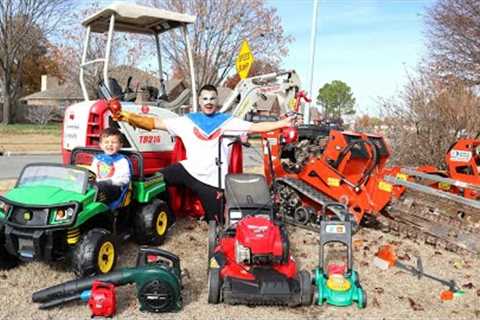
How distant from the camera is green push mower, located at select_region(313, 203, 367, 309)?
4.46m

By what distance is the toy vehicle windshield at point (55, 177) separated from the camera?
4930 mm

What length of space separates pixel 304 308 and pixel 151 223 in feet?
7.36

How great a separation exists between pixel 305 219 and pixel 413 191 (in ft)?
5.18

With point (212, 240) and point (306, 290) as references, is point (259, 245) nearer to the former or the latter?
point (306, 290)

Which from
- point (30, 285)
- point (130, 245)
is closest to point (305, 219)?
point (130, 245)

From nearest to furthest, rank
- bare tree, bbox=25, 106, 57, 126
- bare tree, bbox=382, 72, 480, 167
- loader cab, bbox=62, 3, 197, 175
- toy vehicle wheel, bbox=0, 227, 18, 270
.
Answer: toy vehicle wheel, bbox=0, 227, 18, 270 < loader cab, bbox=62, 3, 197, 175 < bare tree, bbox=382, 72, 480, 167 < bare tree, bbox=25, 106, 57, 126

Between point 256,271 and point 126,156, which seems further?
point 126,156

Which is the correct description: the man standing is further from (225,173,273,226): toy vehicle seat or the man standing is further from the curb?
the curb

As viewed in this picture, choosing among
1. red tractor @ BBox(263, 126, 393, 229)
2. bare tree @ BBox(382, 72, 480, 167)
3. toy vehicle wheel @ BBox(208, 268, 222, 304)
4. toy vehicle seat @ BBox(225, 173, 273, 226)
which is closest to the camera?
toy vehicle wheel @ BBox(208, 268, 222, 304)

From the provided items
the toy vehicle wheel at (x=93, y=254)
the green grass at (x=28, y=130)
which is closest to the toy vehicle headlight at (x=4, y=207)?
the toy vehicle wheel at (x=93, y=254)

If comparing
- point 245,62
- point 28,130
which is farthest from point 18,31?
point 245,62

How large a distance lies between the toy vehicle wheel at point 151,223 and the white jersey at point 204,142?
25.0 inches

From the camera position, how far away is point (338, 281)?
179 inches

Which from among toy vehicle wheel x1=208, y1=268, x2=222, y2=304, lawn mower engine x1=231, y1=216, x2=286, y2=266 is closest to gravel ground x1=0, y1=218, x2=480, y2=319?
toy vehicle wheel x1=208, y1=268, x2=222, y2=304
